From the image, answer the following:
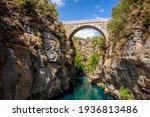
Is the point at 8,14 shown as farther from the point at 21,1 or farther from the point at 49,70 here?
the point at 49,70

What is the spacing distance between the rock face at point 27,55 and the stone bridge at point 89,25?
1202 cm

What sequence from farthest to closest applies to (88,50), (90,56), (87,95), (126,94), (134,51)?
(88,50) < (90,56) < (87,95) < (126,94) < (134,51)

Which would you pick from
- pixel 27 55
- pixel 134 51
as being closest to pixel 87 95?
pixel 134 51

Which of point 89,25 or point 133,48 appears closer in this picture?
point 133,48

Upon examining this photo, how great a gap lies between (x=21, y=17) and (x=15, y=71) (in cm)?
589

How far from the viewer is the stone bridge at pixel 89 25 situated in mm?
36956

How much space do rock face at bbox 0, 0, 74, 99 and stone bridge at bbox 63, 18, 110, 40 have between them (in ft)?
39.4

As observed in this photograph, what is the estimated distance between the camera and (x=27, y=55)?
16844 millimetres

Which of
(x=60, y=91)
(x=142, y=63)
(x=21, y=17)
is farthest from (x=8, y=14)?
(x=60, y=91)

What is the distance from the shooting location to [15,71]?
14.6m

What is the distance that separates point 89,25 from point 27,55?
74.2 feet

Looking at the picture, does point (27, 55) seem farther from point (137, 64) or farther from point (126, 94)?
point (126, 94)

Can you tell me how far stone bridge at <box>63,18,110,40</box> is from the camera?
36956 mm

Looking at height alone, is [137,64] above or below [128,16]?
below
